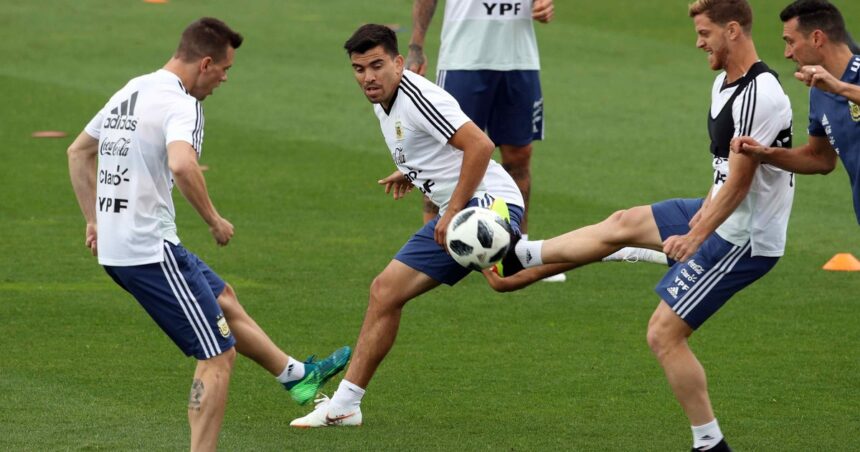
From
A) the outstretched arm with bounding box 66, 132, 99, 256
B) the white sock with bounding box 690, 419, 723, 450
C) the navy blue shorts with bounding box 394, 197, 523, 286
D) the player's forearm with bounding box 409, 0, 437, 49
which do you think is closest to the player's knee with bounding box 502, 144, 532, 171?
the player's forearm with bounding box 409, 0, 437, 49

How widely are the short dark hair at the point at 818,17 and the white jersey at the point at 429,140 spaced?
5.47 feet

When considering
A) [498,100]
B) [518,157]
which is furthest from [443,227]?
[498,100]

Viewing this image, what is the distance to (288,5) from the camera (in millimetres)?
25234

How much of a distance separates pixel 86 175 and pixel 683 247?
2768 mm

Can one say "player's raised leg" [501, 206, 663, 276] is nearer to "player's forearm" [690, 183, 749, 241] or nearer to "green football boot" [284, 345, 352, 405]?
"player's forearm" [690, 183, 749, 241]

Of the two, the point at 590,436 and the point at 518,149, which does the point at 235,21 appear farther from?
the point at 590,436

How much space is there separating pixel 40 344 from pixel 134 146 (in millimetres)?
2925

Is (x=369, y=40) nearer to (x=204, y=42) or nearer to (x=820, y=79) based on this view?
(x=204, y=42)

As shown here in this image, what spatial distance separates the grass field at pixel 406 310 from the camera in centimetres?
751

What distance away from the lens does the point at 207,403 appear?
21.2ft

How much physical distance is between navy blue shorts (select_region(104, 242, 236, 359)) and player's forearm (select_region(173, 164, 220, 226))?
1.32 ft

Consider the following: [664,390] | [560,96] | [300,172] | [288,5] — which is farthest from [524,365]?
[288,5]

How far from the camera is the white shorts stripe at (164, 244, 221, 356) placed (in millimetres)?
6508

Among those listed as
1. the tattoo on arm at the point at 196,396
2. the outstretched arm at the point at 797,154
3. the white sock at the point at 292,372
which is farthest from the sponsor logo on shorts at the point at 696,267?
the tattoo on arm at the point at 196,396
